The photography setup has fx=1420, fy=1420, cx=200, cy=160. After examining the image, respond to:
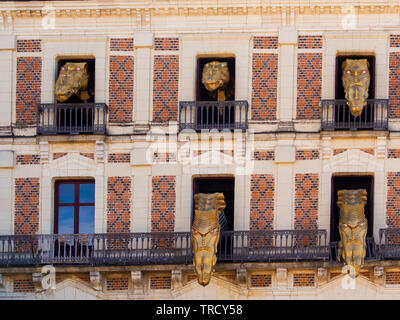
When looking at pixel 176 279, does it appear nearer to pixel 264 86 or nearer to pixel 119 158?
pixel 119 158

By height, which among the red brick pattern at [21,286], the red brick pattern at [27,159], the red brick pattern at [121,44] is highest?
the red brick pattern at [121,44]

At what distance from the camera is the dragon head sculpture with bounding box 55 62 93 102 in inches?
1337

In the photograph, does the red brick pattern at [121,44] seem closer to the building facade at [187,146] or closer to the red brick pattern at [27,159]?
the building facade at [187,146]

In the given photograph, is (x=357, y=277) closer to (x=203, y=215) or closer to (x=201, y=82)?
(x=203, y=215)

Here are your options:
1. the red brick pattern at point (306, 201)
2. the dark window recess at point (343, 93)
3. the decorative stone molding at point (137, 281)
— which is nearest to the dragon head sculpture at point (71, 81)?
the decorative stone molding at point (137, 281)

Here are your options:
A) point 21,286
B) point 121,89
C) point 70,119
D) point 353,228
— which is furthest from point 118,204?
point 353,228

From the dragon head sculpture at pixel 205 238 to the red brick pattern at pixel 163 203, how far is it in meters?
1.12

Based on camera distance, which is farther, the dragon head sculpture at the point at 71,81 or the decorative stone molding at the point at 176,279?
the dragon head sculpture at the point at 71,81

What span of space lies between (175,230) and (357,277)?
4427mm

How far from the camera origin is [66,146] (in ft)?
112

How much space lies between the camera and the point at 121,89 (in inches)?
1353

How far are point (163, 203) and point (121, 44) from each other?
4.07 metres

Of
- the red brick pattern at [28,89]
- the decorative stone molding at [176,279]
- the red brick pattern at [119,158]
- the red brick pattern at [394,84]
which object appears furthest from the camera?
the red brick pattern at [28,89]

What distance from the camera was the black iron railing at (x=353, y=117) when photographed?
33.4 meters
